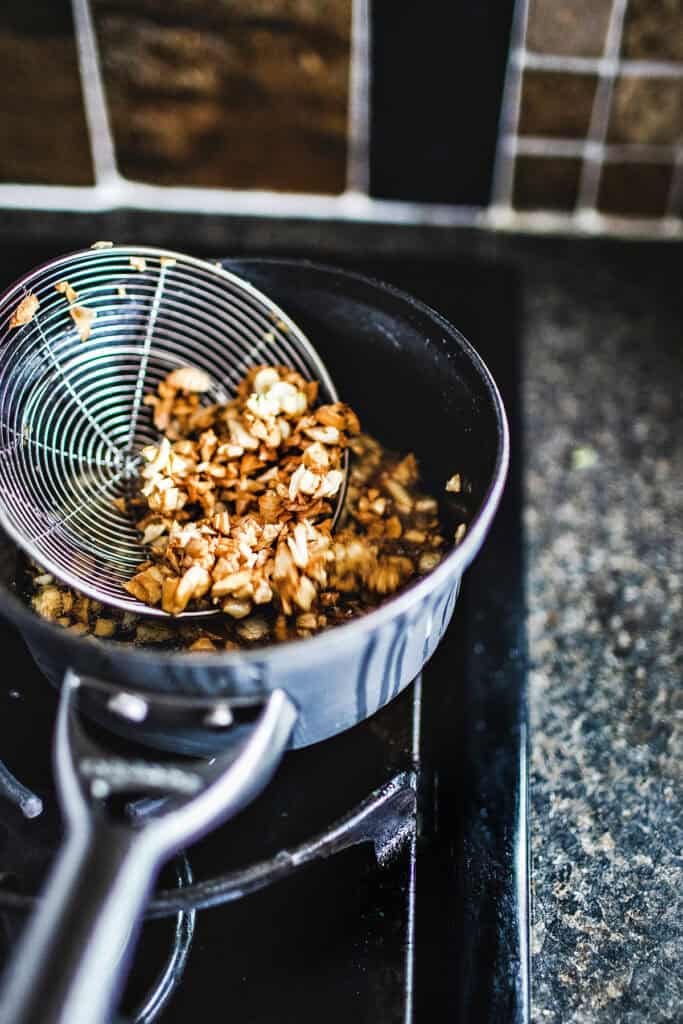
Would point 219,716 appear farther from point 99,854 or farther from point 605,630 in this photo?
point 605,630

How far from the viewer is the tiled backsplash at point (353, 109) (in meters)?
1.13

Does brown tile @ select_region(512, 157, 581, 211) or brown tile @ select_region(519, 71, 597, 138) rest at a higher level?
brown tile @ select_region(519, 71, 597, 138)

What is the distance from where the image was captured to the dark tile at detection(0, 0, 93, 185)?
3.72 ft

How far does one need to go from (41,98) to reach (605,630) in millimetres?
1007

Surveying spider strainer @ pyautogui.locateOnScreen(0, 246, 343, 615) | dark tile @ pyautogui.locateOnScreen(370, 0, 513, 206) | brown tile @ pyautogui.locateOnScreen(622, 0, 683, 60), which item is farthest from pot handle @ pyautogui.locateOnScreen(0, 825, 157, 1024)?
brown tile @ pyautogui.locateOnScreen(622, 0, 683, 60)

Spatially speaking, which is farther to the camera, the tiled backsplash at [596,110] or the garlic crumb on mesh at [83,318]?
the tiled backsplash at [596,110]

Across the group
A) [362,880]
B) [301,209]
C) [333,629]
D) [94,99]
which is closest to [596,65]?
[301,209]

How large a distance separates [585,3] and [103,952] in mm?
1163

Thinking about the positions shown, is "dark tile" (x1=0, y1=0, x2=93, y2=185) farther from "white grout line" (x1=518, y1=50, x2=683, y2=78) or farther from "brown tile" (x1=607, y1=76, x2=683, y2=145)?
"brown tile" (x1=607, y1=76, x2=683, y2=145)

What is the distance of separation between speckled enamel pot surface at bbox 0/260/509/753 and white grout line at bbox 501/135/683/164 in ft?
1.89

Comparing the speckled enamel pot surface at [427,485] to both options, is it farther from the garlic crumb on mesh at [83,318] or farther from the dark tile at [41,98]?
the dark tile at [41,98]

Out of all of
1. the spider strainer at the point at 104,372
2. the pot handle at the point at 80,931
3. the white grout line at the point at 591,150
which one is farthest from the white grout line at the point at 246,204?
the pot handle at the point at 80,931

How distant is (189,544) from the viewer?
29.3 inches

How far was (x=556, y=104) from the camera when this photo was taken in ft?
3.96
